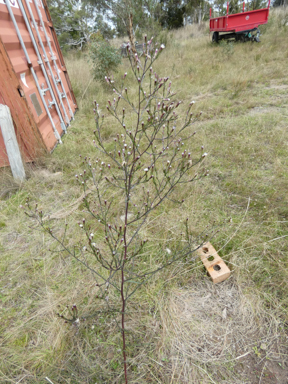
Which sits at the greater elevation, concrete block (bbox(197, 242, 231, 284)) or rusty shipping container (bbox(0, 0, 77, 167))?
rusty shipping container (bbox(0, 0, 77, 167))

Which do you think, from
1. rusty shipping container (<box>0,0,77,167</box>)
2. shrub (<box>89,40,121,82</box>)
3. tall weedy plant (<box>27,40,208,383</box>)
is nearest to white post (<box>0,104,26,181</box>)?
rusty shipping container (<box>0,0,77,167</box>)

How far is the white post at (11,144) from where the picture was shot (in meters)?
2.93

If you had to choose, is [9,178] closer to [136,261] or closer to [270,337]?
[136,261]

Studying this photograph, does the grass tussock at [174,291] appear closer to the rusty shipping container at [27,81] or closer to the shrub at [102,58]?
the rusty shipping container at [27,81]

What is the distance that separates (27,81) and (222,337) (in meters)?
4.11

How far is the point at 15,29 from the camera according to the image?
316 centimetres

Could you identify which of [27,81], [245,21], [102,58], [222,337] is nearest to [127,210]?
[222,337]

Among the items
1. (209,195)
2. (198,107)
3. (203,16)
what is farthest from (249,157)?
(203,16)

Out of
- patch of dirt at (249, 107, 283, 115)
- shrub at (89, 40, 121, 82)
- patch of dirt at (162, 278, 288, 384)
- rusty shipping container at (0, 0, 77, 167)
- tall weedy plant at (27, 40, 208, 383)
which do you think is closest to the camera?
tall weedy plant at (27, 40, 208, 383)

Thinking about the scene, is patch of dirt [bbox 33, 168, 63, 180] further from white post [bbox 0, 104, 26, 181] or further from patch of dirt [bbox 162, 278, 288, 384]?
patch of dirt [bbox 162, 278, 288, 384]

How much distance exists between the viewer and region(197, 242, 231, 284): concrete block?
1.72 metres

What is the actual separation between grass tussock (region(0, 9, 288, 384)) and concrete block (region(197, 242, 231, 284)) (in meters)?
0.08

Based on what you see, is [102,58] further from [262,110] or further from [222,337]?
[222,337]

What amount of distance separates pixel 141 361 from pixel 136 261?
2.49ft
